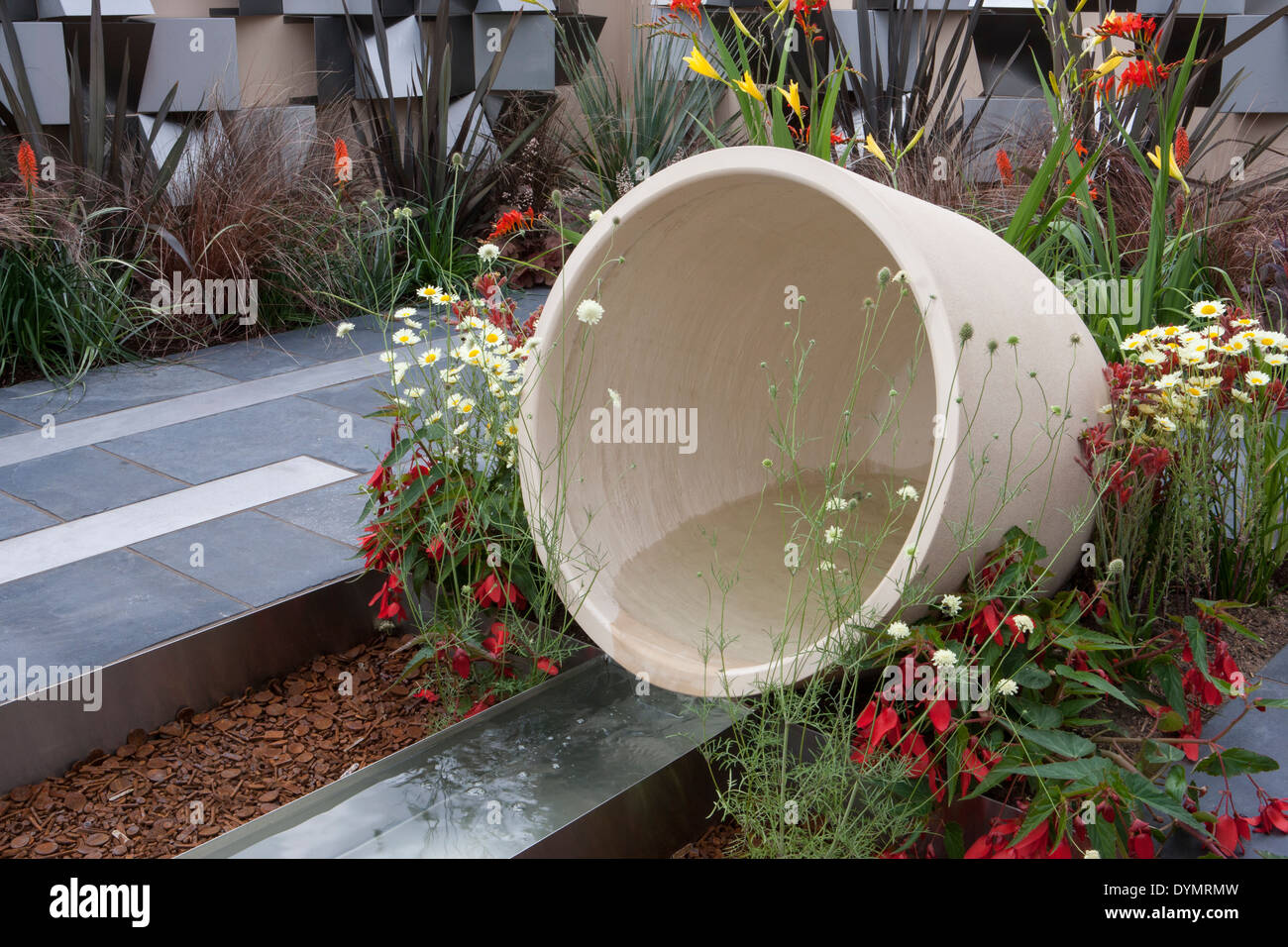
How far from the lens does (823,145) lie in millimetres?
2486

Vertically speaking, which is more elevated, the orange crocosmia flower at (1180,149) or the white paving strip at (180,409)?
the orange crocosmia flower at (1180,149)

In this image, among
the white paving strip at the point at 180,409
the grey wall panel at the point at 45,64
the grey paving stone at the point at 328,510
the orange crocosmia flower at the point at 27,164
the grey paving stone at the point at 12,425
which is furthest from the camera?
the grey wall panel at the point at 45,64

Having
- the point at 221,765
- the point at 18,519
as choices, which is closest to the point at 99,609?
the point at 221,765

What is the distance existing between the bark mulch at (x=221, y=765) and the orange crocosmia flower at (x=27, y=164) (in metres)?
2.31

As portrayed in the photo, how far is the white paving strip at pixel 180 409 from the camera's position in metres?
3.24

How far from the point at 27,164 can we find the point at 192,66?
1078 millimetres

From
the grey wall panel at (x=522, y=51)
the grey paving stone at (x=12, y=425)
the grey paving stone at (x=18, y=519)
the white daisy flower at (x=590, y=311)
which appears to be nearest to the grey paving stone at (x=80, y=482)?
the grey paving stone at (x=18, y=519)

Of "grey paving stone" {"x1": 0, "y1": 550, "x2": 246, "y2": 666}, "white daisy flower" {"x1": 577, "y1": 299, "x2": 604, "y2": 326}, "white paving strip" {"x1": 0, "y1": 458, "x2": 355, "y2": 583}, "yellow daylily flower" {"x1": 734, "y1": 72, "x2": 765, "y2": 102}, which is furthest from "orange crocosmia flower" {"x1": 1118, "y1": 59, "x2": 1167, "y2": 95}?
"grey paving stone" {"x1": 0, "y1": 550, "x2": 246, "y2": 666}

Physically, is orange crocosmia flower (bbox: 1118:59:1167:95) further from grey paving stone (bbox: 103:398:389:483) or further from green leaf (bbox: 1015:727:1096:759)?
grey paving stone (bbox: 103:398:389:483)

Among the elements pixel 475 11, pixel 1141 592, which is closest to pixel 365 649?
pixel 1141 592

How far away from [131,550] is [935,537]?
1771 millimetres

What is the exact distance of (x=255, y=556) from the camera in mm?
2541

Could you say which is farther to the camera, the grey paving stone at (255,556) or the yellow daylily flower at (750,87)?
the grey paving stone at (255,556)

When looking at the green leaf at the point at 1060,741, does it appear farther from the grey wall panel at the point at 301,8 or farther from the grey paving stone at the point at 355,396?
the grey wall panel at the point at 301,8
